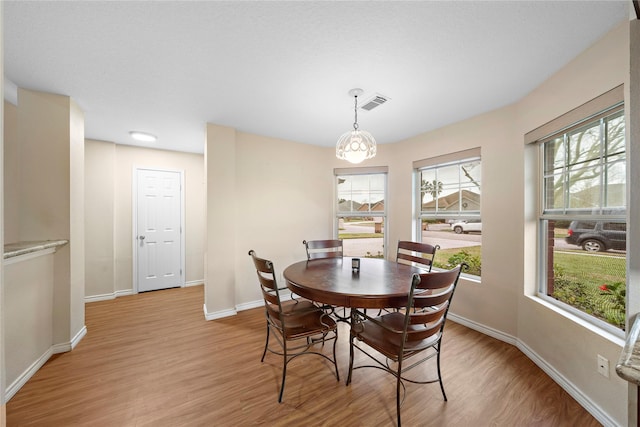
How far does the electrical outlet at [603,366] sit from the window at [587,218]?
0.22 meters

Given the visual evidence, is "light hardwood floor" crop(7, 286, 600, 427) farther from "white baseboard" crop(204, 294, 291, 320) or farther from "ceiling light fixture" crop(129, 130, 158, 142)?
"ceiling light fixture" crop(129, 130, 158, 142)

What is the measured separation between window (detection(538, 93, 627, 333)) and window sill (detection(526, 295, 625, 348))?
30mm

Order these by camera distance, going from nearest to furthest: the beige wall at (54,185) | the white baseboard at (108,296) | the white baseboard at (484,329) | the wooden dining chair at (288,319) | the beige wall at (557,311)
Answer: the beige wall at (557,311) < the wooden dining chair at (288,319) < the beige wall at (54,185) < the white baseboard at (484,329) < the white baseboard at (108,296)

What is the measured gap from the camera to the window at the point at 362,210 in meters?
3.88

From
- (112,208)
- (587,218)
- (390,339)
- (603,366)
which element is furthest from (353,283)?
(112,208)

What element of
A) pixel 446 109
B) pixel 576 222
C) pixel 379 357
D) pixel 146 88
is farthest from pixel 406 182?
pixel 146 88

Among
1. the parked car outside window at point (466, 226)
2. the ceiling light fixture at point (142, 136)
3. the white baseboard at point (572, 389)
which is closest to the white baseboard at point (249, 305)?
the ceiling light fixture at point (142, 136)

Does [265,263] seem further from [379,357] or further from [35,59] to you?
[35,59]

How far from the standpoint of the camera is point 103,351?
2336 mm

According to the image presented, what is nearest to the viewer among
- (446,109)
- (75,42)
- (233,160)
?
(75,42)

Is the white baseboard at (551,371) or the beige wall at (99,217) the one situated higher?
the beige wall at (99,217)

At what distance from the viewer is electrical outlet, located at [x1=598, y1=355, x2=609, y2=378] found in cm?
156

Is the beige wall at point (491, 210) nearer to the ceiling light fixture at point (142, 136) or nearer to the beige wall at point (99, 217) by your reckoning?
the ceiling light fixture at point (142, 136)

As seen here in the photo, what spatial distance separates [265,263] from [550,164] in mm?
2641
